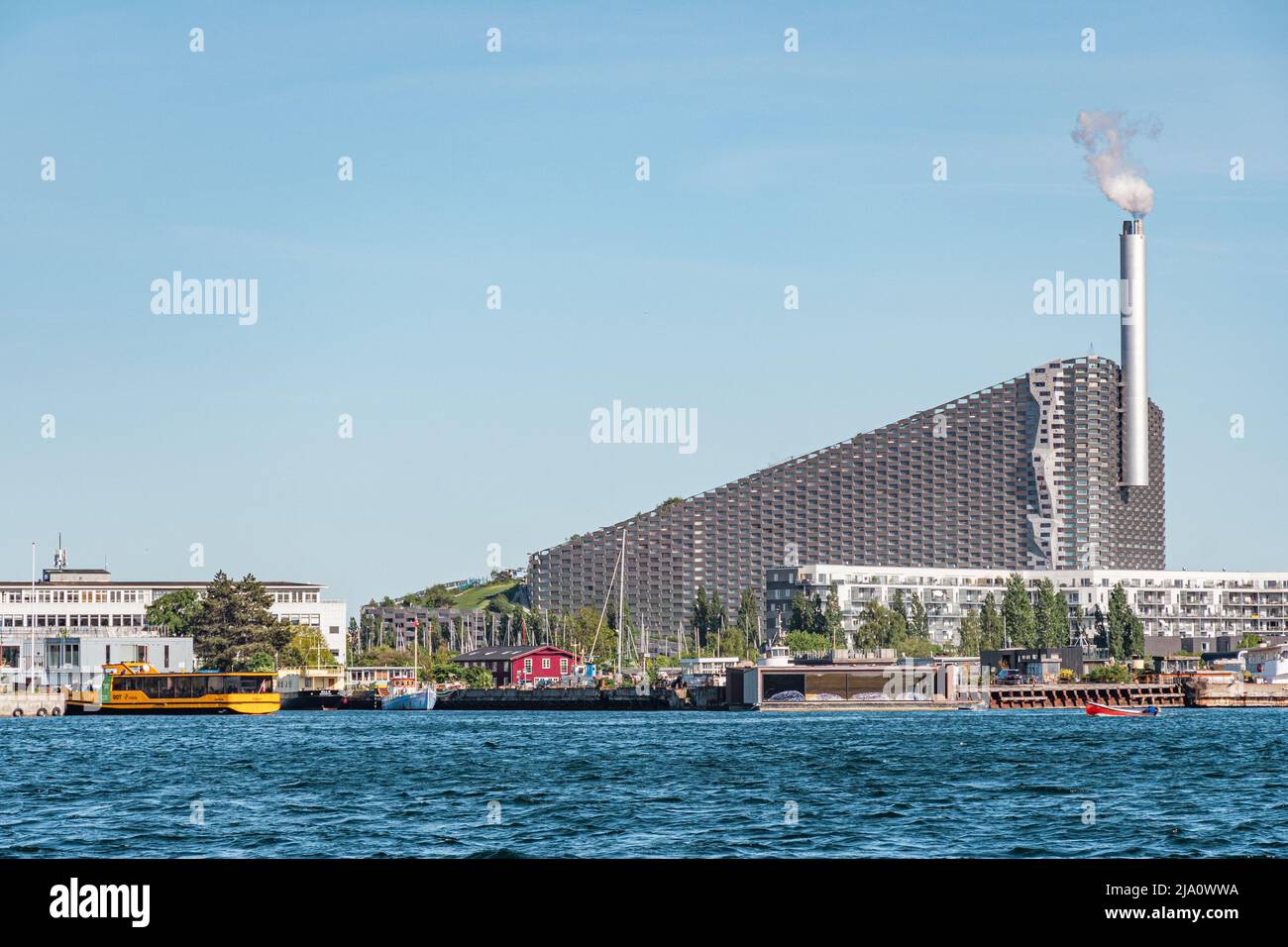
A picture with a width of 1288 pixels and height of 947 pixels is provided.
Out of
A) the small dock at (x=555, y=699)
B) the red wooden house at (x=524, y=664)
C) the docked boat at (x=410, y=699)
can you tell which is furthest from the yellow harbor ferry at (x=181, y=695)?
the red wooden house at (x=524, y=664)

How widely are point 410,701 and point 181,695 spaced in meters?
24.5

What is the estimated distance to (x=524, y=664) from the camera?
18688 centimetres

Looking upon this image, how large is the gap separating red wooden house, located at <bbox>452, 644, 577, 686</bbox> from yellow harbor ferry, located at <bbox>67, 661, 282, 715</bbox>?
45542 mm

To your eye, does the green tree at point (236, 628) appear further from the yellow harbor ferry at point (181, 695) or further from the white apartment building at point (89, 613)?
the yellow harbor ferry at point (181, 695)

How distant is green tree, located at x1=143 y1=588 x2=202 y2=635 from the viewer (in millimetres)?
183625

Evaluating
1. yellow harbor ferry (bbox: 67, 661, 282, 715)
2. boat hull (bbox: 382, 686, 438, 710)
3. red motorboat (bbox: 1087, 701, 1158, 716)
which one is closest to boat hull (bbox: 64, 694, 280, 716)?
yellow harbor ferry (bbox: 67, 661, 282, 715)

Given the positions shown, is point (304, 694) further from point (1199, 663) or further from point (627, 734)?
point (1199, 663)

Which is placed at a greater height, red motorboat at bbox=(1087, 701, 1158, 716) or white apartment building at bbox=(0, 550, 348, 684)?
white apartment building at bbox=(0, 550, 348, 684)

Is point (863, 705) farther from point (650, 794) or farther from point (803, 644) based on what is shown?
point (650, 794)

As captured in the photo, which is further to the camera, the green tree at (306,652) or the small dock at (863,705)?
the green tree at (306,652)

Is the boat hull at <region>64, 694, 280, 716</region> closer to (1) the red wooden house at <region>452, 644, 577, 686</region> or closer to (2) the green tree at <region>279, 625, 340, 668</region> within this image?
(2) the green tree at <region>279, 625, 340, 668</region>

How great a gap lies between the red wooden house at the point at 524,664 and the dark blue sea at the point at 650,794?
8806 centimetres

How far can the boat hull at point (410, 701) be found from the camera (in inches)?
6206

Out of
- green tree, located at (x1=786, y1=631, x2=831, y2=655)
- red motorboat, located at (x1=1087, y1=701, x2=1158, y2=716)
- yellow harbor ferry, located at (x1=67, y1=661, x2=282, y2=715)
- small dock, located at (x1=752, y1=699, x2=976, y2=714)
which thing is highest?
green tree, located at (x1=786, y1=631, x2=831, y2=655)
